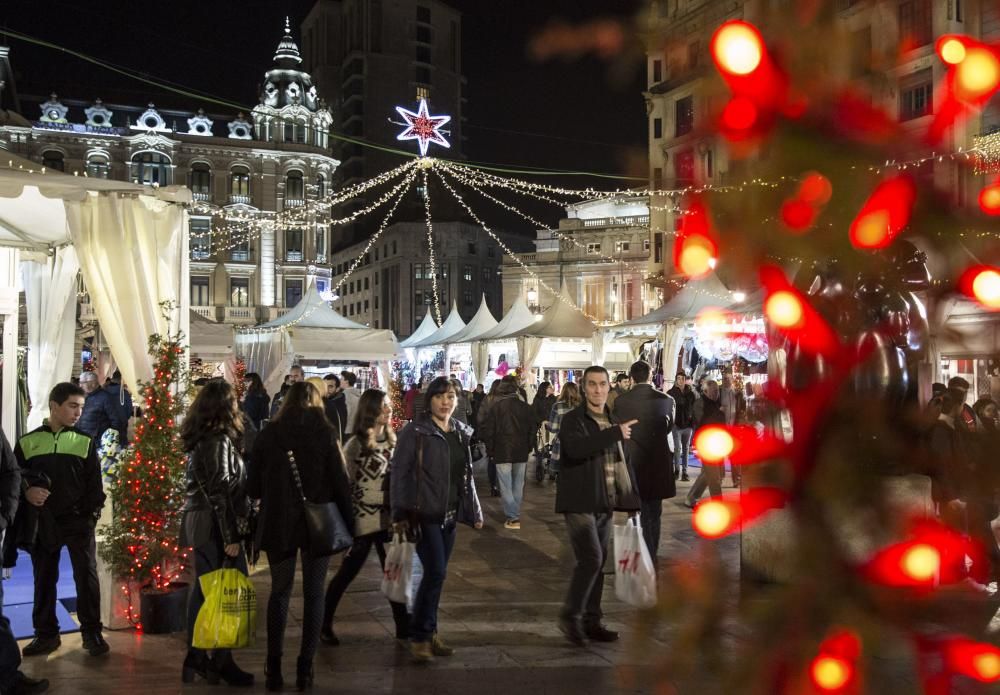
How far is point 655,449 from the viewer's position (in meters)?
7.67

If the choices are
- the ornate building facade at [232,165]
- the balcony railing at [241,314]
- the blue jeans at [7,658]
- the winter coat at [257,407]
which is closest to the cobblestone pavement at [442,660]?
the blue jeans at [7,658]

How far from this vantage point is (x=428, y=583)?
5.68 meters

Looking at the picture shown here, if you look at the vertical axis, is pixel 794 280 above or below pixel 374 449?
above

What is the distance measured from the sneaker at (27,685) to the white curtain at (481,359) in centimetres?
2071

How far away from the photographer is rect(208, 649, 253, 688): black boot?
206 inches

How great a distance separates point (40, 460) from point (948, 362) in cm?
577

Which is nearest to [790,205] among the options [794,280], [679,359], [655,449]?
[794,280]

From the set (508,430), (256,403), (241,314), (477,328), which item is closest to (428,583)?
(508,430)

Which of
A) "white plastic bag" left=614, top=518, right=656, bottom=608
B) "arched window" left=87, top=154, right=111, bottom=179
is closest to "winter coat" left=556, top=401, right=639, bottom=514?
"white plastic bag" left=614, top=518, right=656, bottom=608

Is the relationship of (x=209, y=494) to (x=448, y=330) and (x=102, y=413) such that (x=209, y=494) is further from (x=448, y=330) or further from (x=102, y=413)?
(x=448, y=330)

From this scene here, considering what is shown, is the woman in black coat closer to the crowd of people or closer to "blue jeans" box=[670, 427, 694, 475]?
the crowd of people

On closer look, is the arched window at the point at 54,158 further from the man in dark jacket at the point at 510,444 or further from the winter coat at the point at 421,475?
the winter coat at the point at 421,475

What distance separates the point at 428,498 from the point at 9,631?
2341mm

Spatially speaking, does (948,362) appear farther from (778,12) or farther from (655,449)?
(655,449)
